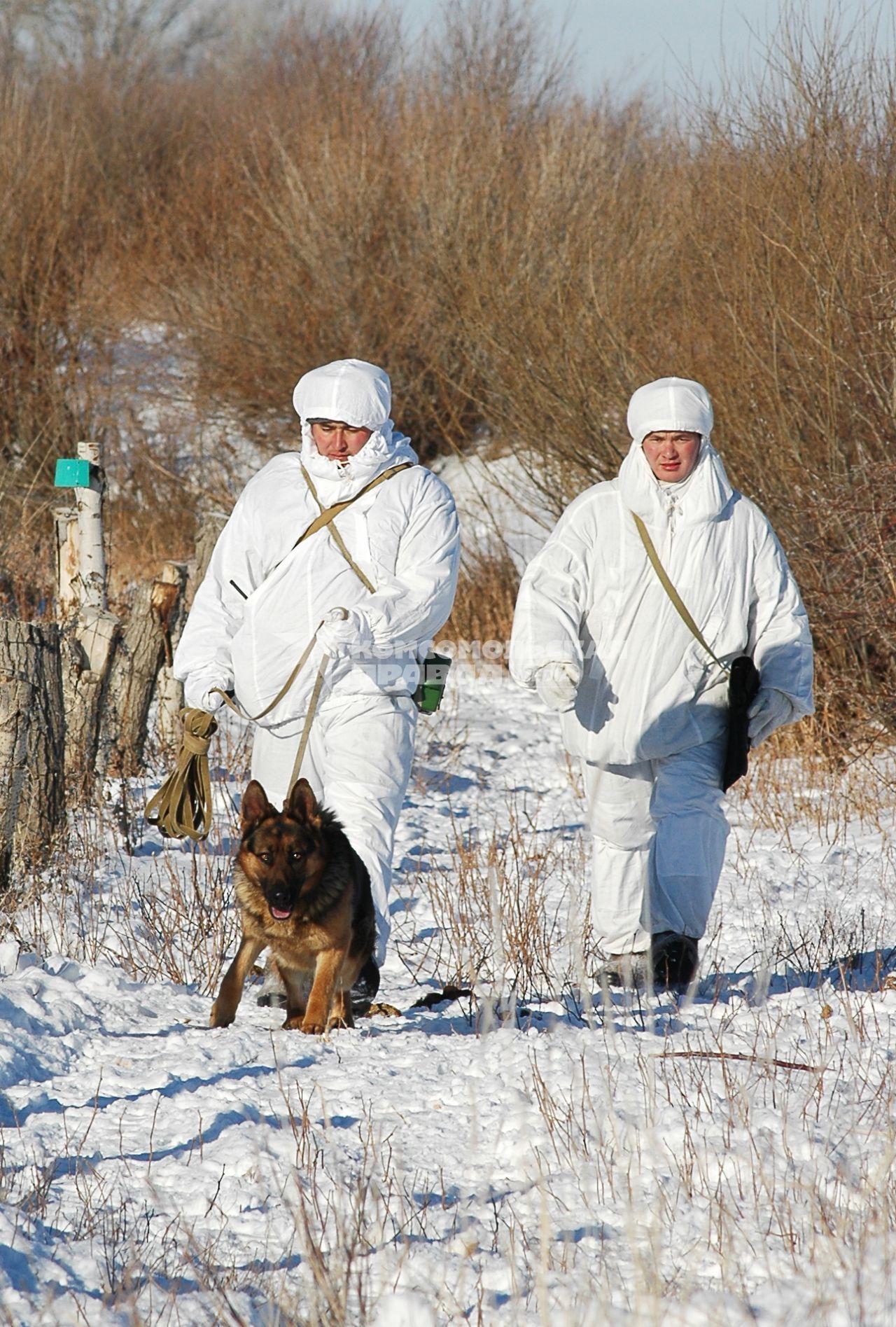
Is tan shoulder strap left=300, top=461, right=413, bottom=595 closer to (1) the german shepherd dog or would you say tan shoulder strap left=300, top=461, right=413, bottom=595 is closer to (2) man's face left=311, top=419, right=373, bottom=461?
(2) man's face left=311, top=419, right=373, bottom=461

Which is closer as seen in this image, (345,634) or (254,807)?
(254,807)

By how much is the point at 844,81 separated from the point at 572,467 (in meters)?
4.20

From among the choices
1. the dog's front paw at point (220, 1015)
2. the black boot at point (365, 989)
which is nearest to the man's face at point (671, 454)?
the black boot at point (365, 989)

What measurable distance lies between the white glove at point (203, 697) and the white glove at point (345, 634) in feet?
1.36

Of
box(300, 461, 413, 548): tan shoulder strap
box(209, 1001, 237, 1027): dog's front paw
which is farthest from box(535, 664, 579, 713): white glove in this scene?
box(209, 1001, 237, 1027): dog's front paw

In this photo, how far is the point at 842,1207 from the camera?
2.71 m

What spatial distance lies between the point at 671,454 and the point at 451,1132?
2.50 m

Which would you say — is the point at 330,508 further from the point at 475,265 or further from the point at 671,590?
the point at 475,265

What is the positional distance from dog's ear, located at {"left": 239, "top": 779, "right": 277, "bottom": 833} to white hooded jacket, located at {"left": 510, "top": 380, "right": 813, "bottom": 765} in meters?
1.08

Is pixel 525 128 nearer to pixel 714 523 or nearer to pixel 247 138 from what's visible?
pixel 247 138

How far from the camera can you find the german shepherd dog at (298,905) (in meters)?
4.11

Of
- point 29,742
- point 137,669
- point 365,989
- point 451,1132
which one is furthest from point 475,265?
point 451,1132

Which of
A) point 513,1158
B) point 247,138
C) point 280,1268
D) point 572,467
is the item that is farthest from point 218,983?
point 247,138

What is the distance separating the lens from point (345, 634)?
4453 millimetres
